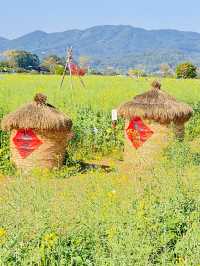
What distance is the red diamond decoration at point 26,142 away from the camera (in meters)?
12.0

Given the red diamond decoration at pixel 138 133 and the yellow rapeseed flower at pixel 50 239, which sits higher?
the yellow rapeseed flower at pixel 50 239

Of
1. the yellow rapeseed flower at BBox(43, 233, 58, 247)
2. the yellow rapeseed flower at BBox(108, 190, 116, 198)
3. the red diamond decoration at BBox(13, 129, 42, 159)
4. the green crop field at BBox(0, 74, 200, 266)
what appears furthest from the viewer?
the red diamond decoration at BBox(13, 129, 42, 159)

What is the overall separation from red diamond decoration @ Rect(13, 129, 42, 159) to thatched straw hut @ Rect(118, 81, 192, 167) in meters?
2.22

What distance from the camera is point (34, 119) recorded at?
11.8 metres

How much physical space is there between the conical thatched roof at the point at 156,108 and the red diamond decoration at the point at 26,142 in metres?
2.27

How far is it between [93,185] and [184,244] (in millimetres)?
1754

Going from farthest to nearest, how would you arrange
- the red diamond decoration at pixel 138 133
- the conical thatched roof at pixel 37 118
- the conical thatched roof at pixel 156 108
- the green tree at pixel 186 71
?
the green tree at pixel 186 71 → the red diamond decoration at pixel 138 133 → the conical thatched roof at pixel 156 108 → the conical thatched roof at pixel 37 118

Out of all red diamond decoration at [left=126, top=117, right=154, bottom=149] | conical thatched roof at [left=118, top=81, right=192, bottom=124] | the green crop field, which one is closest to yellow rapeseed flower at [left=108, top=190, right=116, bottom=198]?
the green crop field

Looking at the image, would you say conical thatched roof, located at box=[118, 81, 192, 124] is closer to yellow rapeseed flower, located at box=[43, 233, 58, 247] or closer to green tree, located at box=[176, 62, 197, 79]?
yellow rapeseed flower, located at box=[43, 233, 58, 247]

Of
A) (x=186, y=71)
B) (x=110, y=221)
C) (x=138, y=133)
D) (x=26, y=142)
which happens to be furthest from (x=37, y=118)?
(x=186, y=71)

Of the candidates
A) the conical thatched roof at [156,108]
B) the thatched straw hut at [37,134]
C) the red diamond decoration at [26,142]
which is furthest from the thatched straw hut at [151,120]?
the red diamond decoration at [26,142]

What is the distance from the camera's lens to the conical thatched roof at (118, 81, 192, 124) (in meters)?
13.0

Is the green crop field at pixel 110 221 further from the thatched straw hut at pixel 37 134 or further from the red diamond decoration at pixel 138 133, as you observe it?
the red diamond decoration at pixel 138 133

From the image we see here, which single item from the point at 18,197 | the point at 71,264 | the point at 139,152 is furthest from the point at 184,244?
the point at 139,152
